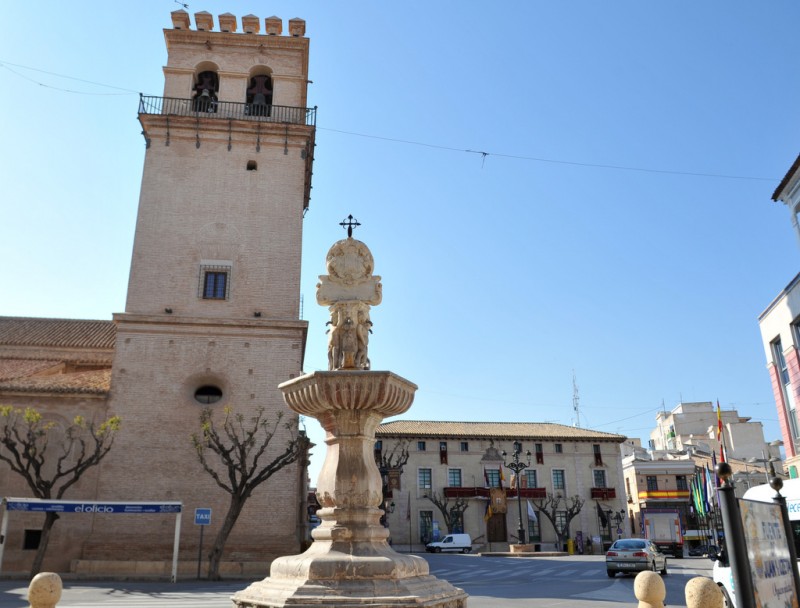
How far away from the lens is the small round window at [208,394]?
22812 millimetres

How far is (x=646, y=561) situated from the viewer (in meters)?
19.3

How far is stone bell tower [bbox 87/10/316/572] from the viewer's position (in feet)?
70.2

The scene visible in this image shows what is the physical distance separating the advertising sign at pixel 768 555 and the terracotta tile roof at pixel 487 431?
48.5 metres

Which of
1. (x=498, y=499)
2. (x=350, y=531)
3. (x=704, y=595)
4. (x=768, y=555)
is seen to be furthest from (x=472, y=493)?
(x=768, y=555)

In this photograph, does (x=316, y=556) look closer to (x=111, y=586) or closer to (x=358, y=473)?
(x=358, y=473)

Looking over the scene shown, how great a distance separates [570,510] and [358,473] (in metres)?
46.3

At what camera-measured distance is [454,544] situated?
145ft

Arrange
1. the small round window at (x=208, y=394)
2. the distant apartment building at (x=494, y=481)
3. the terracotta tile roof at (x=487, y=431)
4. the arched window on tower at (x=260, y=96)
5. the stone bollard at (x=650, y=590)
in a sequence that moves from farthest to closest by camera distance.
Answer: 1. the terracotta tile roof at (x=487, y=431)
2. the distant apartment building at (x=494, y=481)
3. the arched window on tower at (x=260, y=96)
4. the small round window at (x=208, y=394)
5. the stone bollard at (x=650, y=590)

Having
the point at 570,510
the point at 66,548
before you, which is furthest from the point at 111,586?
the point at 570,510

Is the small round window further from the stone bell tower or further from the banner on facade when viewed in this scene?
the banner on facade

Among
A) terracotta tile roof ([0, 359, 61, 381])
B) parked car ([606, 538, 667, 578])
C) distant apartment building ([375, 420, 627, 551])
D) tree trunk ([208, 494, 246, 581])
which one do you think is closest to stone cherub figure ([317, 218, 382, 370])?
tree trunk ([208, 494, 246, 581])

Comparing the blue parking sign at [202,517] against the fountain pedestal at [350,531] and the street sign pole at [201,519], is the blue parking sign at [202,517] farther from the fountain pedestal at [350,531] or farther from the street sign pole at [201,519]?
the fountain pedestal at [350,531]

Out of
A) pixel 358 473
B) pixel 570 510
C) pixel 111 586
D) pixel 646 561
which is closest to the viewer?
pixel 358 473

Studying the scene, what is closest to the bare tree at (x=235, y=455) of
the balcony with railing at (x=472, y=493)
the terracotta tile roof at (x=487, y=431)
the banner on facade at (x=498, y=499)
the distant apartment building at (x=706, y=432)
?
the terracotta tile roof at (x=487, y=431)
